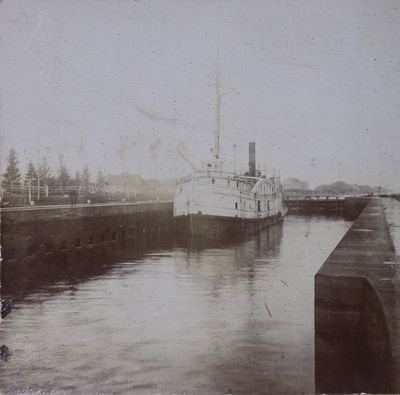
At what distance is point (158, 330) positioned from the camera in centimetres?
Answer: 533

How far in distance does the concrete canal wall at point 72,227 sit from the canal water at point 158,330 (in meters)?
0.60

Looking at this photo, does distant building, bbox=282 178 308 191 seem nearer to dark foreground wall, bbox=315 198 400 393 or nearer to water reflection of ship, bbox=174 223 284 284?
water reflection of ship, bbox=174 223 284 284

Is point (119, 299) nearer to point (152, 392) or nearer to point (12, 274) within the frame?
point (12, 274)

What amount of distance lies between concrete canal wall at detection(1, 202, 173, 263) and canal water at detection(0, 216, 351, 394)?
23.4 inches

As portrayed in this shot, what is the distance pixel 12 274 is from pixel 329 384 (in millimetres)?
5427

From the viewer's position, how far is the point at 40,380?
412 cm

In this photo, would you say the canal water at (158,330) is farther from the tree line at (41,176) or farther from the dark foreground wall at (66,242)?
the tree line at (41,176)

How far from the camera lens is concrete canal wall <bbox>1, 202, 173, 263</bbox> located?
8.31m

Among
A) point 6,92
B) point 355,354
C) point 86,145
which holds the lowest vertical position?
point 355,354

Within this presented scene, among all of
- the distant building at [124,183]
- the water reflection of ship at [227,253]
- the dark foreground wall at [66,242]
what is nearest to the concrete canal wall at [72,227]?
the dark foreground wall at [66,242]

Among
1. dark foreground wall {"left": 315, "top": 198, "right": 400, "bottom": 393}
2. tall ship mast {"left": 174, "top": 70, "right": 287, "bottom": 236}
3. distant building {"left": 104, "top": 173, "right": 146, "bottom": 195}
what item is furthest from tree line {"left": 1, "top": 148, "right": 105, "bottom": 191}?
tall ship mast {"left": 174, "top": 70, "right": 287, "bottom": 236}

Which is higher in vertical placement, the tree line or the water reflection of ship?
the tree line

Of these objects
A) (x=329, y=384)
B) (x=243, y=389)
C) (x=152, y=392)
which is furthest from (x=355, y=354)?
(x=152, y=392)

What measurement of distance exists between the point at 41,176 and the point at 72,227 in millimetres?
3724
